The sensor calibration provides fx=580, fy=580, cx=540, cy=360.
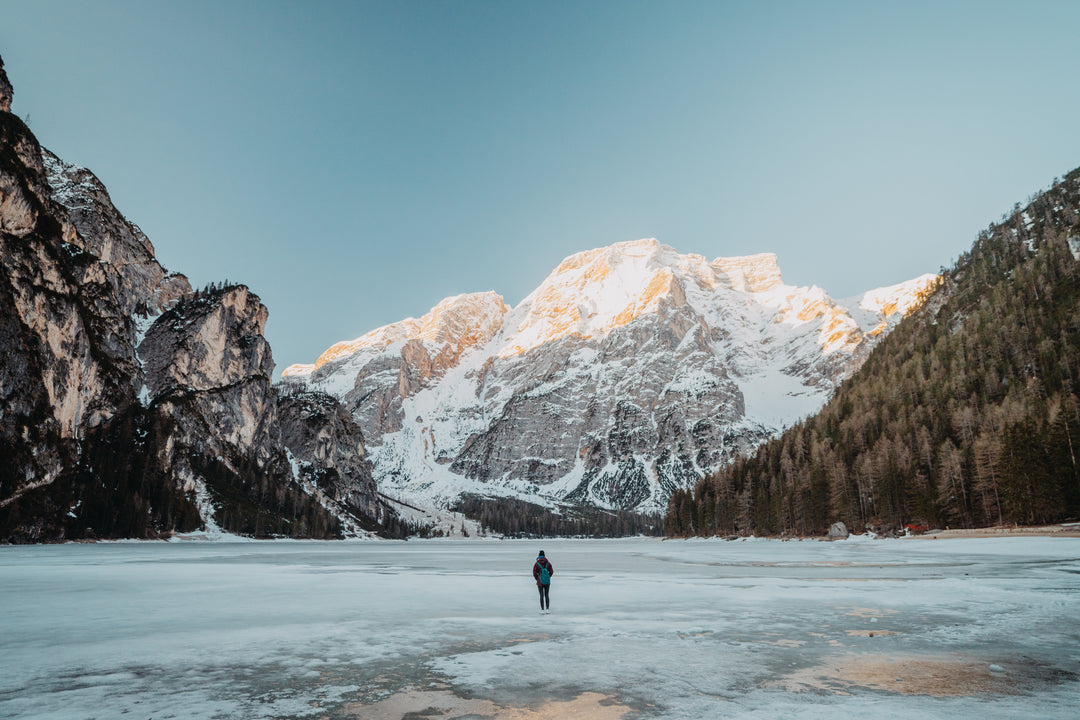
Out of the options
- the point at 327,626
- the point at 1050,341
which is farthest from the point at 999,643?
the point at 1050,341

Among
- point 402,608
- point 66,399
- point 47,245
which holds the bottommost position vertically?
point 402,608

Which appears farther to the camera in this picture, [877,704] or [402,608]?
[402,608]

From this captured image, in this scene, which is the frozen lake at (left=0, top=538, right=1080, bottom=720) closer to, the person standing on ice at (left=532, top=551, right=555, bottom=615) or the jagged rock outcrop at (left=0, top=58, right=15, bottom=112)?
the person standing on ice at (left=532, top=551, right=555, bottom=615)

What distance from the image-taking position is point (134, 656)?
13.7 m

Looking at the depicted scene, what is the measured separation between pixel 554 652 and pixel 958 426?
10354 cm

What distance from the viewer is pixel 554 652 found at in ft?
45.6

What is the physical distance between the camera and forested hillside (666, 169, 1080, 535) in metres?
69.2

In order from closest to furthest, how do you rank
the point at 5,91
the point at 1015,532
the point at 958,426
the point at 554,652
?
1. the point at 554,652
2. the point at 1015,532
3. the point at 958,426
4. the point at 5,91

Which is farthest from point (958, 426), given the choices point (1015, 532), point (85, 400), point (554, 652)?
point (85, 400)

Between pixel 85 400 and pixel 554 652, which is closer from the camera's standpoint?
pixel 554 652

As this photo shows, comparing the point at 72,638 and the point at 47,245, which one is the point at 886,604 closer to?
the point at 72,638

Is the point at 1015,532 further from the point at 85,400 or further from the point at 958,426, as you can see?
the point at 85,400

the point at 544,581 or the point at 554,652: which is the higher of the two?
the point at 544,581

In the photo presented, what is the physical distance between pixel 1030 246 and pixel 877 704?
598 ft
